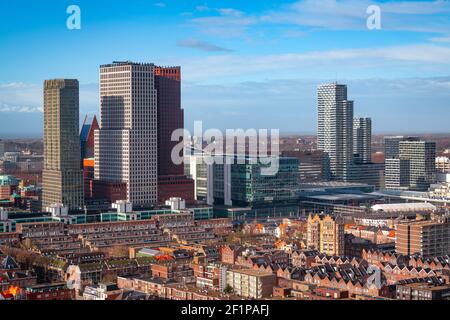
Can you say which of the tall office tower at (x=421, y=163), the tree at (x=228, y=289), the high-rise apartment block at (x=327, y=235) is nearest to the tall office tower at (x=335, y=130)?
the tall office tower at (x=421, y=163)

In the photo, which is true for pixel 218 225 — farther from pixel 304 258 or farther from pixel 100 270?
pixel 100 270

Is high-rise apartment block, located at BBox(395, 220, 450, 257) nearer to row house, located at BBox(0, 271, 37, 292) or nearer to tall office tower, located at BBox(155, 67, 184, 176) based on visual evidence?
row house, located at BBox(0, 271, 37, 292)

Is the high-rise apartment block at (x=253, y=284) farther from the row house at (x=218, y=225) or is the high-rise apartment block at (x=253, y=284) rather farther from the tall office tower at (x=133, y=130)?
the tall office tower at (x=133, y=130)

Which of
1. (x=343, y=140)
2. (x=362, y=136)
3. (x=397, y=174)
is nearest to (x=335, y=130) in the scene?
(x=343, y=140)

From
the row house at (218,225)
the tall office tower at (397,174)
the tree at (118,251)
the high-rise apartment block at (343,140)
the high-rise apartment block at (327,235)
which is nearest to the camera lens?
the high-rise apartment block at (327,235)

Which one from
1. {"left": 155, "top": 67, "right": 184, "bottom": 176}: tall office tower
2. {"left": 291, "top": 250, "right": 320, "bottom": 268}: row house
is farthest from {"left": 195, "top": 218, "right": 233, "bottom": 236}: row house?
{"left": 291, "top": 250, "right": 320, "bottom": 268}: row house

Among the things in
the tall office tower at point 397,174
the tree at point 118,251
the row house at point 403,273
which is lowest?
the tree at point 118,251

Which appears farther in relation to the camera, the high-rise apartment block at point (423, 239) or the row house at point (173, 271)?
the high-rise apartment block at point (423, 239)
